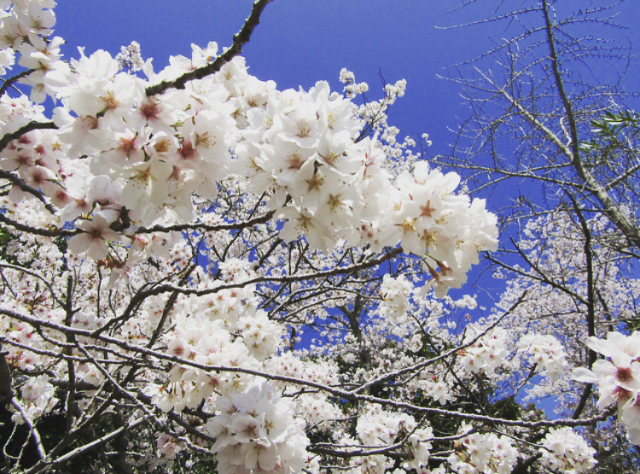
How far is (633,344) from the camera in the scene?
1459 millimetres

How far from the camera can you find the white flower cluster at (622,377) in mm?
1331

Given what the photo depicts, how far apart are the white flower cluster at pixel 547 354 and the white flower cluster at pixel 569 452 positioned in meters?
0.61

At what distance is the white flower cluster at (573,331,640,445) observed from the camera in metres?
1.33

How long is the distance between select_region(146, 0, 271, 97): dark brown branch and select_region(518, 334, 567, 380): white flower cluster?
425 cm

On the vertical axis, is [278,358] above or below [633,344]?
above

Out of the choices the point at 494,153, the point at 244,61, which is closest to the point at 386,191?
the point at 244,61

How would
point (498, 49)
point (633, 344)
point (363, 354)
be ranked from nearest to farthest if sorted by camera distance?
point (633, 344) < point (498, 49) < point (363, 354)

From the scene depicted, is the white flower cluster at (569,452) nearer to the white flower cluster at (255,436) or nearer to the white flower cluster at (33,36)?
the white flower cluster at (255,436)

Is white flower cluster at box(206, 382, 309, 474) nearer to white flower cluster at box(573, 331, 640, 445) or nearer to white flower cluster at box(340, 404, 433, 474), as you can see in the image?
white flower cluster at box(573, 331, 640, 445)

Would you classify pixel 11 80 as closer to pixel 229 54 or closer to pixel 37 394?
pixel 229 54

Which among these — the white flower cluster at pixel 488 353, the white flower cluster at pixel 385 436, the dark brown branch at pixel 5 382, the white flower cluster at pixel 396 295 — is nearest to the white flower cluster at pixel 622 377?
the white flower cluster at pixel 385 436

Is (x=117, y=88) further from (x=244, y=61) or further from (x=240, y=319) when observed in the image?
(x=240, y=319)

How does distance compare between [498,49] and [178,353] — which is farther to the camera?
[498,49]

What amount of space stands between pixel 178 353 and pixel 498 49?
19.0 feet
